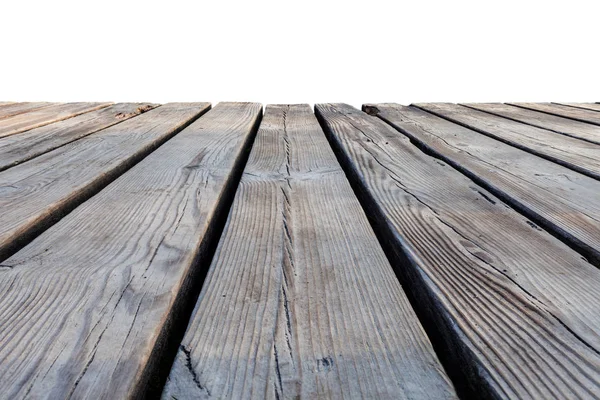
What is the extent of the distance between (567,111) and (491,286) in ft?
7.69

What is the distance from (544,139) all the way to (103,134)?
70.3 inches

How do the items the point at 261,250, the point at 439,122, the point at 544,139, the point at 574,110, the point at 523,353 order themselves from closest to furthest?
the point at 523,353 → the point at 261,250 → the point at 544,139 → the point at 439,122 → the point at 574,110

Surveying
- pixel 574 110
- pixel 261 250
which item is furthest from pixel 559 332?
pixel 574 110

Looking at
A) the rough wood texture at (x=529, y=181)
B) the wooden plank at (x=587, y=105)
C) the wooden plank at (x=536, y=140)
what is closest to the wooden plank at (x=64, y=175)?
the rough wood texture at (x=529, y=181)

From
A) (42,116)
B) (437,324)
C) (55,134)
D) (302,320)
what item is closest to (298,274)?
(302,320)

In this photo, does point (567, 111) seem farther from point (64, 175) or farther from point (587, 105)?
point (64, 175)

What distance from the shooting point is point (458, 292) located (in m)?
0.71

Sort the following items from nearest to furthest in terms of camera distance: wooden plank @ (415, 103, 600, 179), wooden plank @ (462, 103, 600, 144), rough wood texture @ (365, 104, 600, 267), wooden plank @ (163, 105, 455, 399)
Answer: wooden plank @ (163, 105, 455, 399), rough wood texture @ (365, 104, 600, 267), wooden plank @ (415, 103, 600, 179), wooden plank @ (462, 103, 600, 144)

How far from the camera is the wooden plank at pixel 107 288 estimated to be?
0.54 metres

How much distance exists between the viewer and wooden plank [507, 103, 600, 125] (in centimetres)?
234

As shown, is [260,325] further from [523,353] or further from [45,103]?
[45,103]

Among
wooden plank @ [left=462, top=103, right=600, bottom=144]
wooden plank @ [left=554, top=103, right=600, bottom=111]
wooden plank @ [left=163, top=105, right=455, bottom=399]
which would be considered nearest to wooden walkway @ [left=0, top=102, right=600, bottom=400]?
wooden plank @ [left=163, top=105, right=455, bottom=399]

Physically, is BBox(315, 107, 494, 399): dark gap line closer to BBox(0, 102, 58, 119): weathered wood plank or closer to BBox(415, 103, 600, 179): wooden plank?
BBox(415, 103, 600, 179): wooden plank

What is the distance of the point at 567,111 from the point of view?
2.63m
